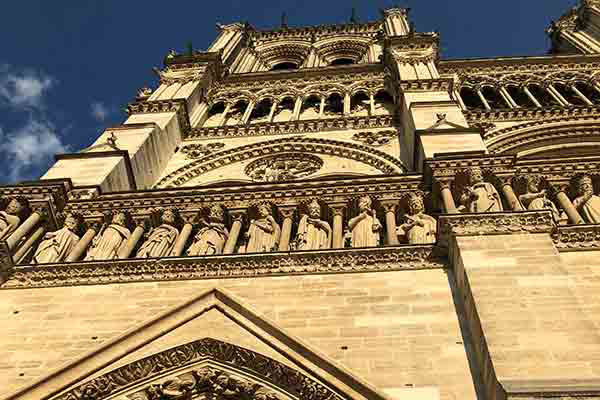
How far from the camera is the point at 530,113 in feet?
51.7

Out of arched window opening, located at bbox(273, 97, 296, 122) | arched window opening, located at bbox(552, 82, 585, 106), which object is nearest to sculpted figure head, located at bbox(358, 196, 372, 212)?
arched window opening, located at bbox(273, 97, 296, 122)

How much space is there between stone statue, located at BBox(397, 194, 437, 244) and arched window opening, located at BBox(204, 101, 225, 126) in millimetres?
9523

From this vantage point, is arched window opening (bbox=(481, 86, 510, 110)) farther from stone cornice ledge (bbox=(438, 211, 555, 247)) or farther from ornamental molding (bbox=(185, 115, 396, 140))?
stone cornice ledge (bbox=(438, 211, 555, 247))

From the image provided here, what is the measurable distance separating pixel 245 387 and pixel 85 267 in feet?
9.64

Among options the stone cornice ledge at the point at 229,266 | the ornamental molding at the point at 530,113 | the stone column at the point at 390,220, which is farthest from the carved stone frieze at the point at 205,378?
the ornamental molding at the point at 530,113

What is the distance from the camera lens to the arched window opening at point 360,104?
58.0 ft

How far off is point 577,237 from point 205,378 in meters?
4.42

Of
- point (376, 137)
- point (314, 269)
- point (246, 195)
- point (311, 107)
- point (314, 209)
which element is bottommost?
point (314, 269)

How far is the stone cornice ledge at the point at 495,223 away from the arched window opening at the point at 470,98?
1056 cm

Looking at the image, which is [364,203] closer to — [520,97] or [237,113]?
[237,113]

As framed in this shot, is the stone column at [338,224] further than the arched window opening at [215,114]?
No

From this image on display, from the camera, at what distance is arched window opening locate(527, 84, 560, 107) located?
1718 centimetres

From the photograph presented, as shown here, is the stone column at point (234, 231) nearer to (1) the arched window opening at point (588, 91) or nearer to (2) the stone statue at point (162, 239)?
(2) the stone statue at point (162, 239)

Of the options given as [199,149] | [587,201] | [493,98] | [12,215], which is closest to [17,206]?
[12,215]
